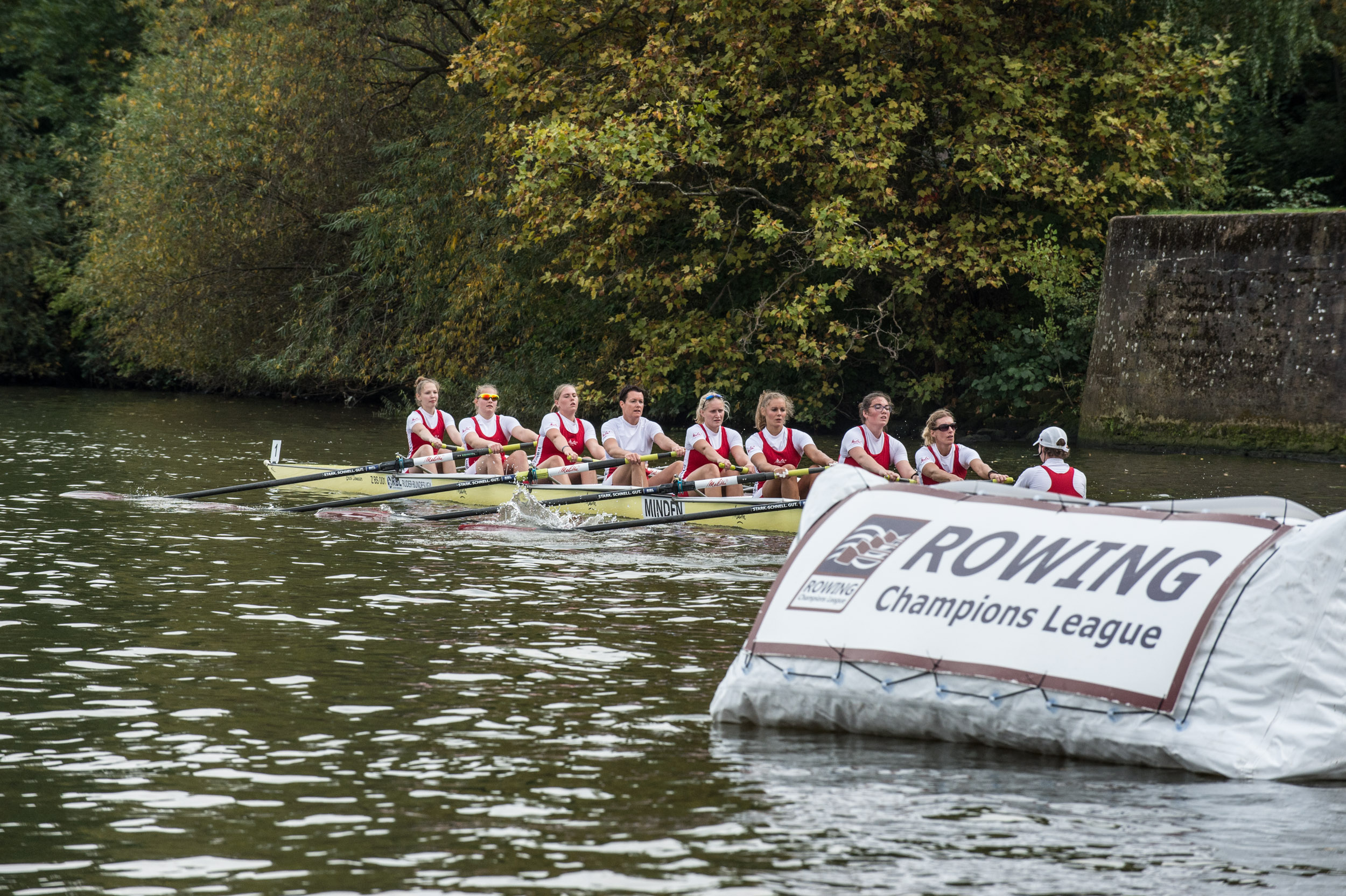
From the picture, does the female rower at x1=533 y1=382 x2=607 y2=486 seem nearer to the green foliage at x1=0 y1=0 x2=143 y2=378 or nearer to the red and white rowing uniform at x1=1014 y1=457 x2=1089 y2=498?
the red and white rowing uniform at x1=1014 y1=457 x2=1089 y2=498

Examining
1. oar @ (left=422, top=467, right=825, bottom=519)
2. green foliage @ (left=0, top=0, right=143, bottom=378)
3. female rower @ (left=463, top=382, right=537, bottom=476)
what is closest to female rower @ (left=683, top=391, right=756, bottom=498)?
oar @ (left=422, top=467, right=825, bottom=519)

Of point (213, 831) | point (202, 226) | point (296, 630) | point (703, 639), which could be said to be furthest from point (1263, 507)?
point (202, 226)

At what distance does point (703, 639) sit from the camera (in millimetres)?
8930

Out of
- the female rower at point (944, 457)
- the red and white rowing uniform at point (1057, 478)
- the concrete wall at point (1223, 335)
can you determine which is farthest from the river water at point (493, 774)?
→ the concrete wall at point (1223, 335)

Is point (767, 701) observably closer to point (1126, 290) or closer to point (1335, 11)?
point (1126, 290)

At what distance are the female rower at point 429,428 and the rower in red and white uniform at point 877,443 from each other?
5326 millimetres

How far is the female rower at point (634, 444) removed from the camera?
1596cm

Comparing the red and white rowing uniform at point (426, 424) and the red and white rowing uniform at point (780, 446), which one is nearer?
the red and white rowing uniform at point (780, 446)

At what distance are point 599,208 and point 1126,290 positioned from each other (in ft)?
27.1

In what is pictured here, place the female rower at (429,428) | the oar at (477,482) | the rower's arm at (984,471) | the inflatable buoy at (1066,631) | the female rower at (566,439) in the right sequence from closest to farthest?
the inflatable buoy at (1066,631) < the rower's arm at (984,471) < the oar at (477,482) < the female rower at (566,439) < the female rower at (429,428)

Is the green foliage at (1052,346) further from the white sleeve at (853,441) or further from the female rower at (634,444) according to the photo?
the white sleeve at (853,441)

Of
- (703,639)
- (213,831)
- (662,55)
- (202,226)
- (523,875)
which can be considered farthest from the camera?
(202,226)

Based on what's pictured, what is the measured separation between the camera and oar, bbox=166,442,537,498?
53.3 ft

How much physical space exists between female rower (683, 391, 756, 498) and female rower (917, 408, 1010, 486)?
75.6 inches
